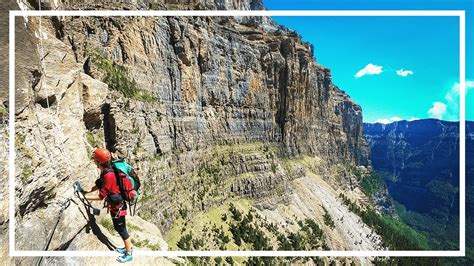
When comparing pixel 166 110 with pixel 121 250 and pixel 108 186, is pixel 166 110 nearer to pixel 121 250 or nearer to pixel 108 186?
pixel 121 250

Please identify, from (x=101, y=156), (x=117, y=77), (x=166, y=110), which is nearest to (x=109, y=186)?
(x=101, y=156)

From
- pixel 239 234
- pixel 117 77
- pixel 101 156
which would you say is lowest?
pixel 239 234

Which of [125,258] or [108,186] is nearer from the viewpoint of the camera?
[108,186]

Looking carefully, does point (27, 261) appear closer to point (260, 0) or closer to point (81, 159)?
point (81, 159)

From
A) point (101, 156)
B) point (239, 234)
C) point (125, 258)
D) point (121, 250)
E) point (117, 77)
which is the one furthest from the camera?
point (239, 234)

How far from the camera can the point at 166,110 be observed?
37938mm

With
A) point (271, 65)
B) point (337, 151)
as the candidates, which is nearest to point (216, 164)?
point (271, 65)

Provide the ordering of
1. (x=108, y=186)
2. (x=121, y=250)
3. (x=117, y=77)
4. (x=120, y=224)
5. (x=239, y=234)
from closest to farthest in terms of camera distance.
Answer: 1. (x=108, y=186)
2. (x=120, y=224)
3. (x=121, y=250)
4. (x=117, y=77)
5. (x=239, y=234)

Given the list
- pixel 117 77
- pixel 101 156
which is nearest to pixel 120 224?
pixel 101 156

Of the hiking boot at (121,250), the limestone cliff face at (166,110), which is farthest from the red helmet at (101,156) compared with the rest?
the hiking boot at (121,250)

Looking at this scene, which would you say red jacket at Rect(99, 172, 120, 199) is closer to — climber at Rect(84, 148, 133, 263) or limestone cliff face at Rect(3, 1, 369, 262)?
climber at Rect(84, 148, 133, 263)

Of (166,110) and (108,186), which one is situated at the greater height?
(166,110)

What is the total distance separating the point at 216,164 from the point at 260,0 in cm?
12313

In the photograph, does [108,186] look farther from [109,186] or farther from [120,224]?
[120,224]
